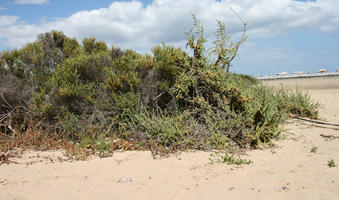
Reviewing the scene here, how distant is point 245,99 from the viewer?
21.7ft

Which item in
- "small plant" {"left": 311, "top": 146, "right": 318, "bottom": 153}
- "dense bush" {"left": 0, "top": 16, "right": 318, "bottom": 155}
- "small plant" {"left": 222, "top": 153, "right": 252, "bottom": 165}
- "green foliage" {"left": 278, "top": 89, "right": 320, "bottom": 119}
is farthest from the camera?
"green foliage" {"left": 278, "top": 89, "right": 320, "bottom": 119}

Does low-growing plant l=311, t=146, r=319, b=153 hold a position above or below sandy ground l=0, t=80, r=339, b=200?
above

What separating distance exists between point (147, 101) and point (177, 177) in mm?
2761

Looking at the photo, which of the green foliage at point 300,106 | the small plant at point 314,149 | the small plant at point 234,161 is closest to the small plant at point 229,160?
the small plant at point 234,161

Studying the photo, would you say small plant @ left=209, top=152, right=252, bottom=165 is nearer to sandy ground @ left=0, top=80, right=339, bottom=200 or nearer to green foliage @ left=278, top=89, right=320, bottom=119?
sandy ground @ left=0, top=80, right=339, bottom=200

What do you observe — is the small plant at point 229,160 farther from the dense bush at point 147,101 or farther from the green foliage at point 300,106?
the green foliage at point 300,106

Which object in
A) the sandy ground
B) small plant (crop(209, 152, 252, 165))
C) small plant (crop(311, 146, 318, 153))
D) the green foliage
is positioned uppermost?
the green foliage

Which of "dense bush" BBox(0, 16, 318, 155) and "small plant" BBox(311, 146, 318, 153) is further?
"dense bush" BBox(0, 16, 318, 155)

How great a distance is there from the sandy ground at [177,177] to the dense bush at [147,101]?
2.03ft

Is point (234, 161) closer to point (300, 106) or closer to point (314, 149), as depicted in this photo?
point (314, 149)

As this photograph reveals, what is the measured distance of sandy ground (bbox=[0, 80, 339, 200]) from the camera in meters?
3.99

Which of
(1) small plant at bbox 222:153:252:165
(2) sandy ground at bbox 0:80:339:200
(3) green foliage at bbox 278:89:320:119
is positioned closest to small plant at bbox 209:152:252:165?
(1) small plant at bbox 222:153:252:165

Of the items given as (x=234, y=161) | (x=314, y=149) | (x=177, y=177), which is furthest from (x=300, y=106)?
(x=177, y=177)

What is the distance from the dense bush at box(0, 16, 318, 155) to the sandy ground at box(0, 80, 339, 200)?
0.62 m
